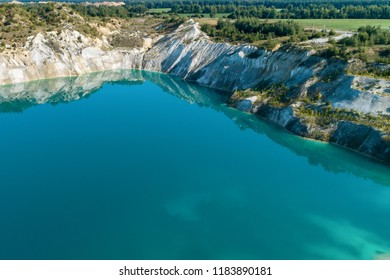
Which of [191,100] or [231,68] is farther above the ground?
[231,68]

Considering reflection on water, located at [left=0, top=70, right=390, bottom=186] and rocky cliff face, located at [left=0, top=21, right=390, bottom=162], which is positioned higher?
rocky cliff face, located at [left=0, top=21, right=390, bottom=162]

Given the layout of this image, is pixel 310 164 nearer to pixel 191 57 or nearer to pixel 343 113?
pixel 343 113

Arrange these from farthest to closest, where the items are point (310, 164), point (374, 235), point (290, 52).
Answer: point (290, 52) → point (310, 164) → point (374, 235)

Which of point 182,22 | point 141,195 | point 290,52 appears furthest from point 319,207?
point 182,22

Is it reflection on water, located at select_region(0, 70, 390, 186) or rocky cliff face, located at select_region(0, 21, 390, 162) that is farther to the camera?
rocky cliff face, located at select_region(0, 21, 390, 162)

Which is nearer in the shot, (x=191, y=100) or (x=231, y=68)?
(x=191, y=100)
